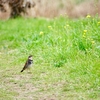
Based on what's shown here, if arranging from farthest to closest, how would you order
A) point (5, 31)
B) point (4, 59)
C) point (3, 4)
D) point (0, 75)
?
point (3, 4), point (5, 31), point (4, 59), point (0, 75)

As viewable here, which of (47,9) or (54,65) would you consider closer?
(54,65)

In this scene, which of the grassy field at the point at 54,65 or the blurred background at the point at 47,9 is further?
the blurred background at the point at 47,9

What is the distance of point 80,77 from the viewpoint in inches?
319

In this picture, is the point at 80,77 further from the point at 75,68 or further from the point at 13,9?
the point at 13,9

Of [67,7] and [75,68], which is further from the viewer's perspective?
[67,7]

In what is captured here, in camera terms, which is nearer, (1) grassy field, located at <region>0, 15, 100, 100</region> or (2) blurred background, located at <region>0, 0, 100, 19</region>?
(1) grassy field, located at <region>0, 15, 100, 100</region>

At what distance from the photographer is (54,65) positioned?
9188 millimetres

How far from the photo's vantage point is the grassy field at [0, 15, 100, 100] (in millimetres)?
7496

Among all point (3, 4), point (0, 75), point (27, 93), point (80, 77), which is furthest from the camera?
point (3, 4)

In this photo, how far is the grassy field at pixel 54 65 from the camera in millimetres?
7496

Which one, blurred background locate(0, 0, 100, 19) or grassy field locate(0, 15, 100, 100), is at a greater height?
grassy field locate(0, 15, 100, 100)

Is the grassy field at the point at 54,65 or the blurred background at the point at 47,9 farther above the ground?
the grassy field at the point at 54,65

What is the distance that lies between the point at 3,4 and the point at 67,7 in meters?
2.66

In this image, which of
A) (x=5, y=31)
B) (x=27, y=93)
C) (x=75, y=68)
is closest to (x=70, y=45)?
(x=75, y=68)
